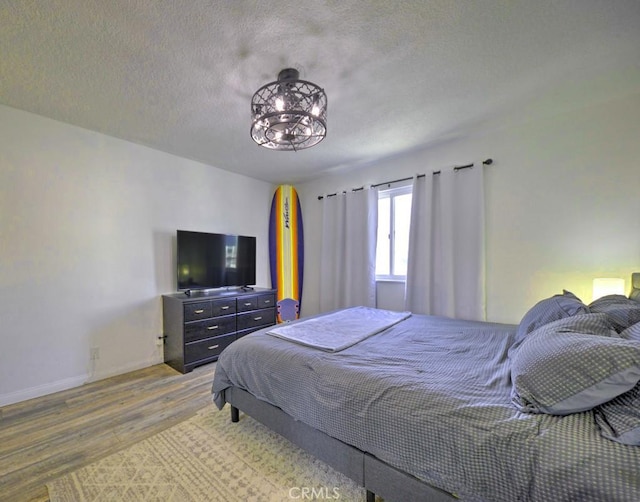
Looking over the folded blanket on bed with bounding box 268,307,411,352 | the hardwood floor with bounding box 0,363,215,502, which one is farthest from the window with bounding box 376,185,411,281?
the hardwood floor with bounding box 0,363,215,502

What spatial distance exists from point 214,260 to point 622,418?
11.6 feet

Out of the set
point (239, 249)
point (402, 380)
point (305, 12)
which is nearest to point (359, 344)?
point (402, 380)

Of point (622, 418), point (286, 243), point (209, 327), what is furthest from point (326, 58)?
point (286, 243)

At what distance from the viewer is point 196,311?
2.94 metres

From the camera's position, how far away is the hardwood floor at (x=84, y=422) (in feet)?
5.08

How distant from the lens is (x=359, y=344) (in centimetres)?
176

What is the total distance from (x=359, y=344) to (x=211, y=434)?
1.21m

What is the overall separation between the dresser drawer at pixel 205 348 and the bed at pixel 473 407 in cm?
138

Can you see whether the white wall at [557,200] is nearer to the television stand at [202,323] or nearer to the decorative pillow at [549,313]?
the decorative pillow at [549,313]

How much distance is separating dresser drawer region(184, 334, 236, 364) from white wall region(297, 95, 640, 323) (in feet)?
→ 10.0

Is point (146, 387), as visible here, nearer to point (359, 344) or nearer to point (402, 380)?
point (359, 344)

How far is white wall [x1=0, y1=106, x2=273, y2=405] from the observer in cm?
229

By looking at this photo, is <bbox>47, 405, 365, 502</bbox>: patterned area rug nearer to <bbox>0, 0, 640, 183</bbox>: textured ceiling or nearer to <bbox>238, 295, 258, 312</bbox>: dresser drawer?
<bbox>238, 295, 258, 312</bbox>: dresser drawer

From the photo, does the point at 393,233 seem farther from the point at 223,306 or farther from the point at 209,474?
the point at 209,474
